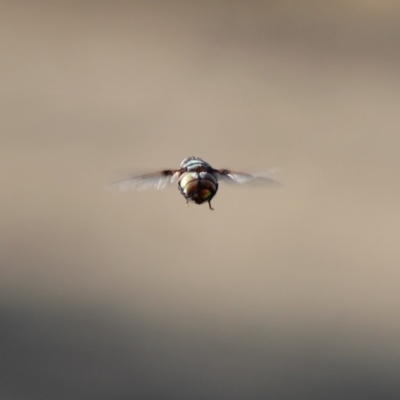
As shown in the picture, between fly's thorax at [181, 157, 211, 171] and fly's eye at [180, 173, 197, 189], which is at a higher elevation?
fly's thorax at [181, 157, 211, 171]

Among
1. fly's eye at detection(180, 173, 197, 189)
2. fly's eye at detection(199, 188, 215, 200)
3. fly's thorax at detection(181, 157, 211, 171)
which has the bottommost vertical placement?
fly's eye at detection(199, 188, 215, 200)

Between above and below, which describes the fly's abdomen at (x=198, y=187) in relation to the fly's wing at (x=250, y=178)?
below

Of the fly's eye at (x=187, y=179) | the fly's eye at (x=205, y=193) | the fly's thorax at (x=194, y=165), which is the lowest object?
the fly's eye at (x=205, y=193)
